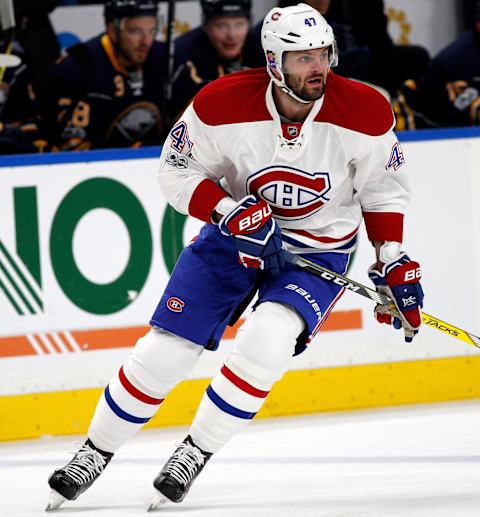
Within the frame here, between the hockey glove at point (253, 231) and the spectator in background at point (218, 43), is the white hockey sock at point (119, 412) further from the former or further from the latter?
the spectator in background at point (218, 43)

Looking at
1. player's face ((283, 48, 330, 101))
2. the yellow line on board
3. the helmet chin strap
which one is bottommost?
the yellow line on board

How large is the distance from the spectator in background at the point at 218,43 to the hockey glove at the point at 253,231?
2036mm

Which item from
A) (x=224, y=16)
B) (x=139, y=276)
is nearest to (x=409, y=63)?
(x=224, y=16)

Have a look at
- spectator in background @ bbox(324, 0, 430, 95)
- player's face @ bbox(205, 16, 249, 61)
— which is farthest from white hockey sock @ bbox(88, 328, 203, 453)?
spectator in background @ bbox(324, 0, 430, 95)

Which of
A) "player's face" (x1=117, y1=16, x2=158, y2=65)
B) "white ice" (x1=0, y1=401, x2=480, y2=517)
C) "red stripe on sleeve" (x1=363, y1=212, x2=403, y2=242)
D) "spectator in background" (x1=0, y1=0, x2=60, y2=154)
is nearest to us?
"white ice" (x1=0, y1=401, x2=480, y2=517)

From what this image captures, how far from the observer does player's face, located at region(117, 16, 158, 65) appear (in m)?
4.79

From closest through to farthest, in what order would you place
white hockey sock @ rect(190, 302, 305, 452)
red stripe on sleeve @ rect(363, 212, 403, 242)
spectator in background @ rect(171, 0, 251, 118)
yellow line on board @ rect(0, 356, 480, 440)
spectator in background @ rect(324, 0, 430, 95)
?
white hockey sock @ rect(190, 302, 305, 452)
red stripe on sleeve @ rect(363, 212, 403, 242)
yellow line on board @ rect(0, 356, 480, 440)
spectator in background @ rect(171, 0, 251, 118)
spectator in background @ rect(324, 0, 430, 95)

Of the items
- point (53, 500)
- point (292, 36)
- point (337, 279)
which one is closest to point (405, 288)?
point (337, 279)

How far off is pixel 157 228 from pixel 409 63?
1.49 metres

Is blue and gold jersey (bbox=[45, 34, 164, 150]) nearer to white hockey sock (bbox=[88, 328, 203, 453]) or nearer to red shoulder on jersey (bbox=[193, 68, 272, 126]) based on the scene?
red shoulder on jersey (bbox=[193, 68, 272, 126])

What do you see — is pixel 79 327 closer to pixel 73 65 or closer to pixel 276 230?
pixel 73 65

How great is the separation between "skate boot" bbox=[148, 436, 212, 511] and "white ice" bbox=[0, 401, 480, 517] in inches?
1.7

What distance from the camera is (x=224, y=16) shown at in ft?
16.3

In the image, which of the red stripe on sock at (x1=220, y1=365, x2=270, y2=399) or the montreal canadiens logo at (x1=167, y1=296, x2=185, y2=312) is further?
the montreal canadiens logo at (x1=167, y1=296, x2=185, y2=312)
